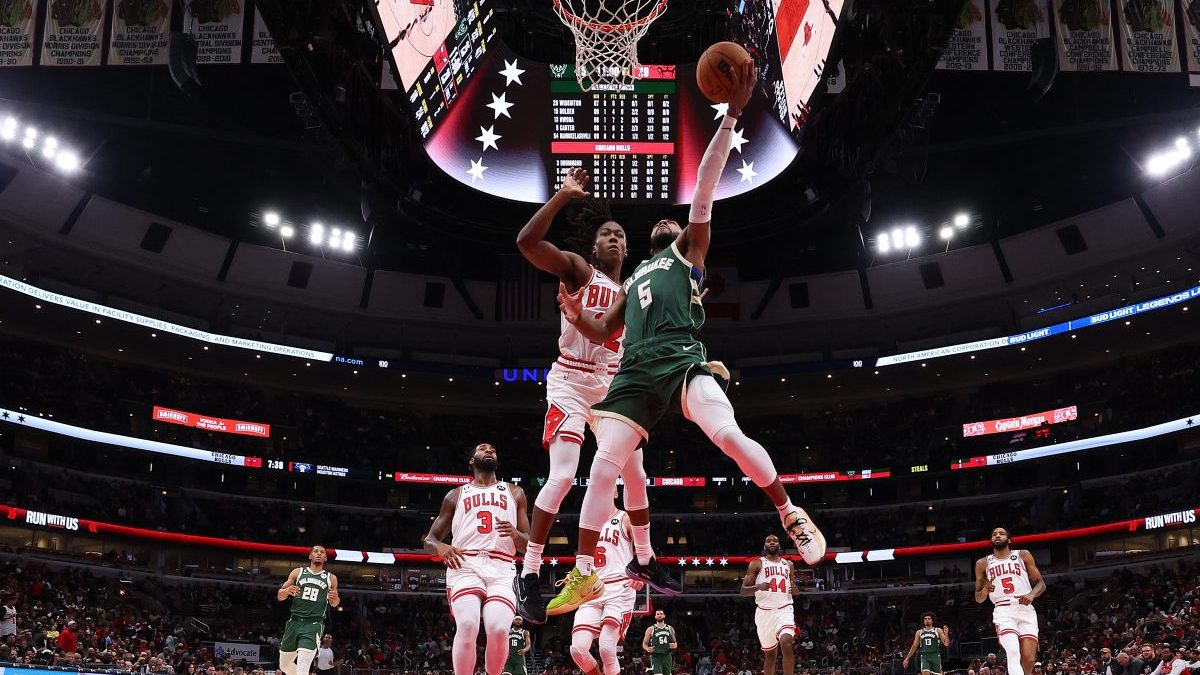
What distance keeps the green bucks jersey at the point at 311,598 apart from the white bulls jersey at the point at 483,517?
5.66m

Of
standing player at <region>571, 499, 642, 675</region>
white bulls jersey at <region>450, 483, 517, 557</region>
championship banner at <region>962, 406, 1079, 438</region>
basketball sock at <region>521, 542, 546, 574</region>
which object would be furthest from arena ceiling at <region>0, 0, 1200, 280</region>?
basketball sock at <region>521, 542, 546, 574</region>

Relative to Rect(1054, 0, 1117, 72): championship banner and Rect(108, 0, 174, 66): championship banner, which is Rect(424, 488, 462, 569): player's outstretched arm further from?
Rect(1054, 0, 1117, 72): championship banner

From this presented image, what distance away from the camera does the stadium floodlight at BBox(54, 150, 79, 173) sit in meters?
32.8

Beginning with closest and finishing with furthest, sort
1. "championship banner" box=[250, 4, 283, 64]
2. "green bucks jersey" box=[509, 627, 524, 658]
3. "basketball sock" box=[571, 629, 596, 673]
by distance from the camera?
"basketball sock" box=[571, 629, 596, 673] → "green bucks jersey" box=[509, 627, 524, 658] → "championship banner" box=[250, 4, 283, 64]

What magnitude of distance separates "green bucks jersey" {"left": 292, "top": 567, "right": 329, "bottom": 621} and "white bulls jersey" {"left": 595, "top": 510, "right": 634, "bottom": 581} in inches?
180

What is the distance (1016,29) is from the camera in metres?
20.9

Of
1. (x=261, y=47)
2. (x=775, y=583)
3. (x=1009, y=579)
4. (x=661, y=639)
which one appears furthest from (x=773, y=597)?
(x=261, y=47)

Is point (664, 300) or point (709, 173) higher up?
point (709, 173)

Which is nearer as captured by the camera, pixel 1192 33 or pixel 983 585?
pixel 983 585

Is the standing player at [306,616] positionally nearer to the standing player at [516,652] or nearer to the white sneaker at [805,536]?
the standing player at [516,652]

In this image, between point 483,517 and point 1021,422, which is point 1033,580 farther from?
point 1021,422

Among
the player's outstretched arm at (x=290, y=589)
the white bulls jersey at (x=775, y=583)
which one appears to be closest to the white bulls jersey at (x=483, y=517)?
the player's outstretched arm at (x=290, y=589)

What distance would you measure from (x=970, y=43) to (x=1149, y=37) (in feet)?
11.0

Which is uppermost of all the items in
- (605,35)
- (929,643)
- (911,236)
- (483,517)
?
(911,236)
